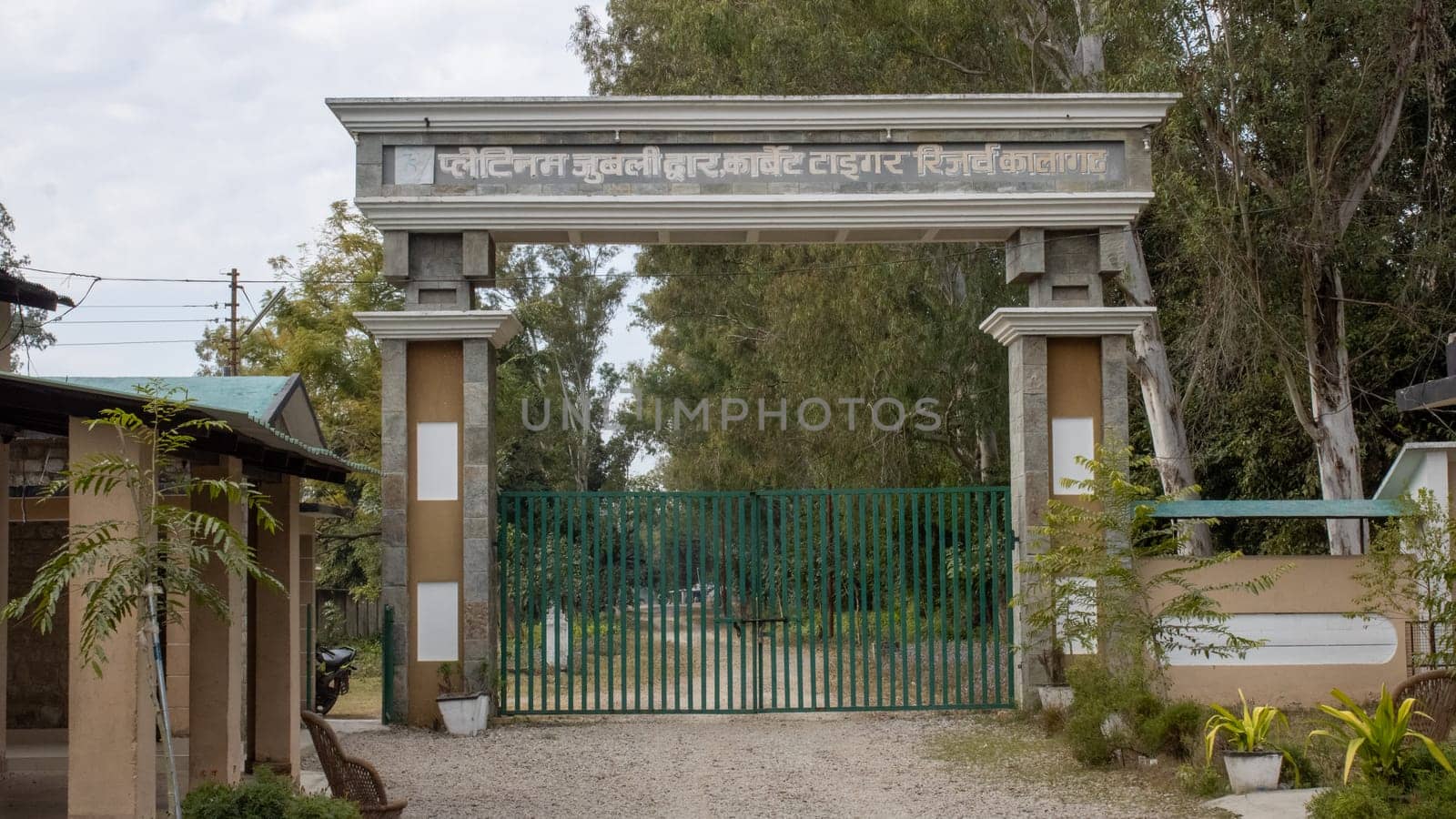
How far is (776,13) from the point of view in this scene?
20641 millimetres

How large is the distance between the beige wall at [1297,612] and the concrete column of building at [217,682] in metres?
7.85

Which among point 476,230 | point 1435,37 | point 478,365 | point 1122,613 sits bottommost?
point 1122,613

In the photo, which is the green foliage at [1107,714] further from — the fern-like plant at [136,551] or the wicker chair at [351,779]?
the fern-like plant at [136,551]

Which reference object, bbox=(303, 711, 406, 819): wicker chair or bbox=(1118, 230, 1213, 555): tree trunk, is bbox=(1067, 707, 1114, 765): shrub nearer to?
bbox=(303, 711, 406, 819): wicker chair

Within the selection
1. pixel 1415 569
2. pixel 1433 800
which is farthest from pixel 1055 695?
pixel 1433 800

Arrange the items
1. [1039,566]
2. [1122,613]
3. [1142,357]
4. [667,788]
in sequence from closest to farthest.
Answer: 1. [667,788]
2. [1122,613]
3. [1039,566]
4. [1142,357]

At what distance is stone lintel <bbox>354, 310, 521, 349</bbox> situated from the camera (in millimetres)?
12375

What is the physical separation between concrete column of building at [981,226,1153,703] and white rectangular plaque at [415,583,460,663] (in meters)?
5.24

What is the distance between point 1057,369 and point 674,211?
394 cm

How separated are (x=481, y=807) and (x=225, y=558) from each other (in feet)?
11.5

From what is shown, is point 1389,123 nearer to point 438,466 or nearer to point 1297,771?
point 1297,771

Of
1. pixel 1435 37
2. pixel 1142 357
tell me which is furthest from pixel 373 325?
pixel 1435 37

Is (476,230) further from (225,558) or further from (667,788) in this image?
(225,558)

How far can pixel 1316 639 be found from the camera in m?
12.1
